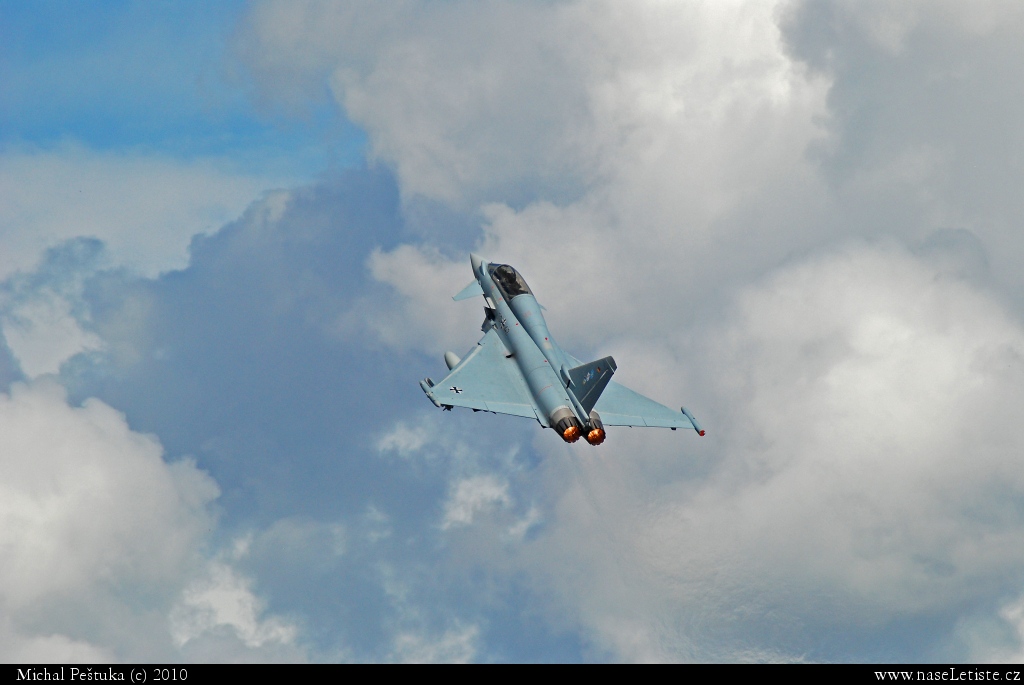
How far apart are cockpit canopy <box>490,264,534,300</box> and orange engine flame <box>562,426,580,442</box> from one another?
15078 mm

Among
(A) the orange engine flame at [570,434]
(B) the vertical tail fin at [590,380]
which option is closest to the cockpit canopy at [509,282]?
(B) the vertical tail fin at [590,380]

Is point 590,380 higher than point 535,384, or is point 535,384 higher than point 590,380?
point 535,384

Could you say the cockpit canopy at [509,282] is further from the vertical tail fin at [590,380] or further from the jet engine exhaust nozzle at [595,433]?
the jet engine exhaust nozzle at [595,433]

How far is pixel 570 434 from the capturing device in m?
75.8

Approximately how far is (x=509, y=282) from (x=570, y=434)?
17.1 metres

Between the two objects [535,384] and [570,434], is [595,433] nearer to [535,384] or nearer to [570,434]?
[570,434]

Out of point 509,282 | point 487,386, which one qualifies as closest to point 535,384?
point 487,386

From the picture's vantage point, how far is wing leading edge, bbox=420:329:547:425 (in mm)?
78438

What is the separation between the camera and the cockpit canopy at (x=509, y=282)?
87250mm
